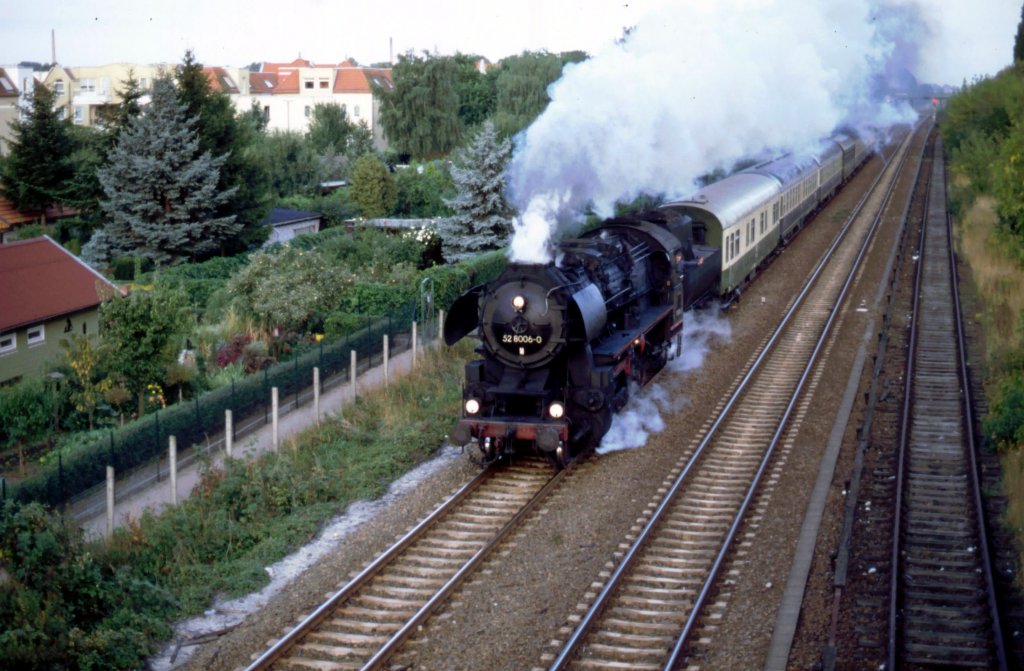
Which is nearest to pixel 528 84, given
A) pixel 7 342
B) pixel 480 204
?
pixel 480 204

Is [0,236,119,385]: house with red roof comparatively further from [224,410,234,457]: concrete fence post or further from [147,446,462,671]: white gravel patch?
[147,446,462,671]: white gravel patch

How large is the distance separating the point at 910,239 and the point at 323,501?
29337 millimetres

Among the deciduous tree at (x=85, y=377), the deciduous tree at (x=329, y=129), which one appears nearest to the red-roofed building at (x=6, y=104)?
the deciduous tree at (x=329, y=129)

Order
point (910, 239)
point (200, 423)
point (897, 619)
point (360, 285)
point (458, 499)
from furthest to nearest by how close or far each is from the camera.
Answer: point (910, 239) < point (360, 285) < point (200, 423) < point (458, 499) < point (897, 619)

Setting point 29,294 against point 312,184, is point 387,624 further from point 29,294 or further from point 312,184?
point 312,184

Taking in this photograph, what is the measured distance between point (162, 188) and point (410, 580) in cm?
2639

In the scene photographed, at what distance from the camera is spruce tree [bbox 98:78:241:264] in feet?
112

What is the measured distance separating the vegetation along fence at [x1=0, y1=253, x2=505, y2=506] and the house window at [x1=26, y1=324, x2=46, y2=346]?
20.0 feet

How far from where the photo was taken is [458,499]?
13.6 meters

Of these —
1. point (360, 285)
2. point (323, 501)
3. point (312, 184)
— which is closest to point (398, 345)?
point (360, 285)

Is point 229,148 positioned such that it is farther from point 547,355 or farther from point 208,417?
point 547,355

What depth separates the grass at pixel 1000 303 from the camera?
531 inches

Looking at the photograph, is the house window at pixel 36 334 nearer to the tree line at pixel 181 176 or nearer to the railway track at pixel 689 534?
the tree line at pixel 181 176

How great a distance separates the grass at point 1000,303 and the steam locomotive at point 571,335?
5.40m
